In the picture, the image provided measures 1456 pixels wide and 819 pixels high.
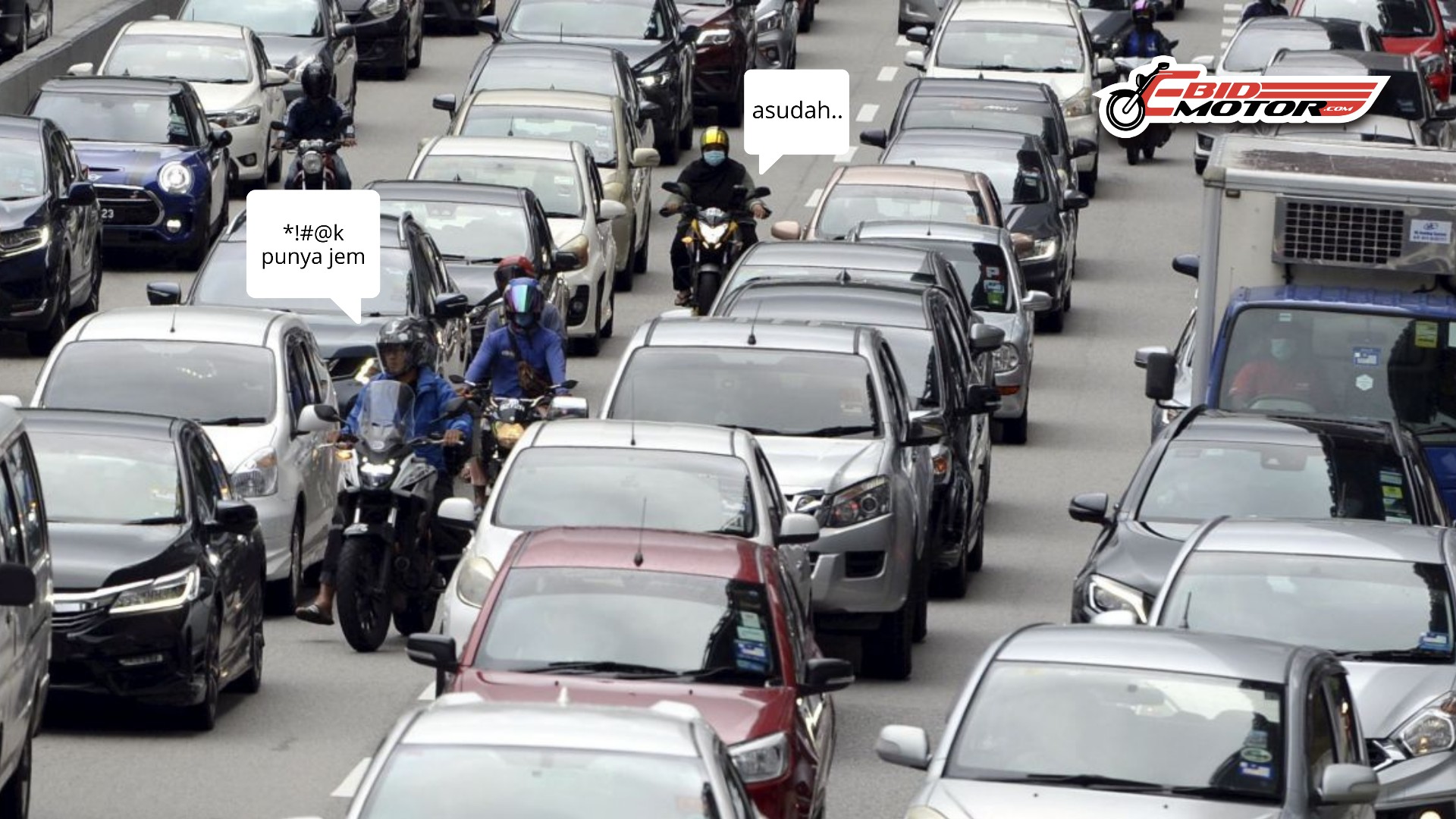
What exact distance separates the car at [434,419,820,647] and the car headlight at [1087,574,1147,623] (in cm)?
134

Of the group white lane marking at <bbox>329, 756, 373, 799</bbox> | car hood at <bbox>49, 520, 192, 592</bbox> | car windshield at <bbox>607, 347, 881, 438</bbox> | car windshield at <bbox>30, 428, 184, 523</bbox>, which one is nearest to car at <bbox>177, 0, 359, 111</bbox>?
car windshield at <bbox>607, 347, 881, 438</bbox>

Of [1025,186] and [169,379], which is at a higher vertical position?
[169,379]

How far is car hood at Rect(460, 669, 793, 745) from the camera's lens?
1264 cm

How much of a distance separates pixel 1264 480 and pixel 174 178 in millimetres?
14367

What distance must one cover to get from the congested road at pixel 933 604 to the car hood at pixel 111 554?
73cm

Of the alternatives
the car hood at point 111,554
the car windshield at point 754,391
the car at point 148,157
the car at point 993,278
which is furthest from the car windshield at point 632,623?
the car at point 148,157

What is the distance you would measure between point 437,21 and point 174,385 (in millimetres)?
27693

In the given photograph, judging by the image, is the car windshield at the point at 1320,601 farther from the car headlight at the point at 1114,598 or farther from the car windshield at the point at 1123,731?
the car windshield at the point at 1123,731

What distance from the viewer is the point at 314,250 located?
24.4 meters

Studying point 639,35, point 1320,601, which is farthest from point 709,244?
point 1320,601

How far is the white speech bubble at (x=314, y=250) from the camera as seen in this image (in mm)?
24406

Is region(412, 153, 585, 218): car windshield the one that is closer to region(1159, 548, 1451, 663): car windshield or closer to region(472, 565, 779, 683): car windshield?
region(1159, 548, 1451, 663): car windshield

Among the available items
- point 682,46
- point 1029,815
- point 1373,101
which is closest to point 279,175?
point 682,46

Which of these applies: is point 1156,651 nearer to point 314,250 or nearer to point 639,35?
point 314,250
